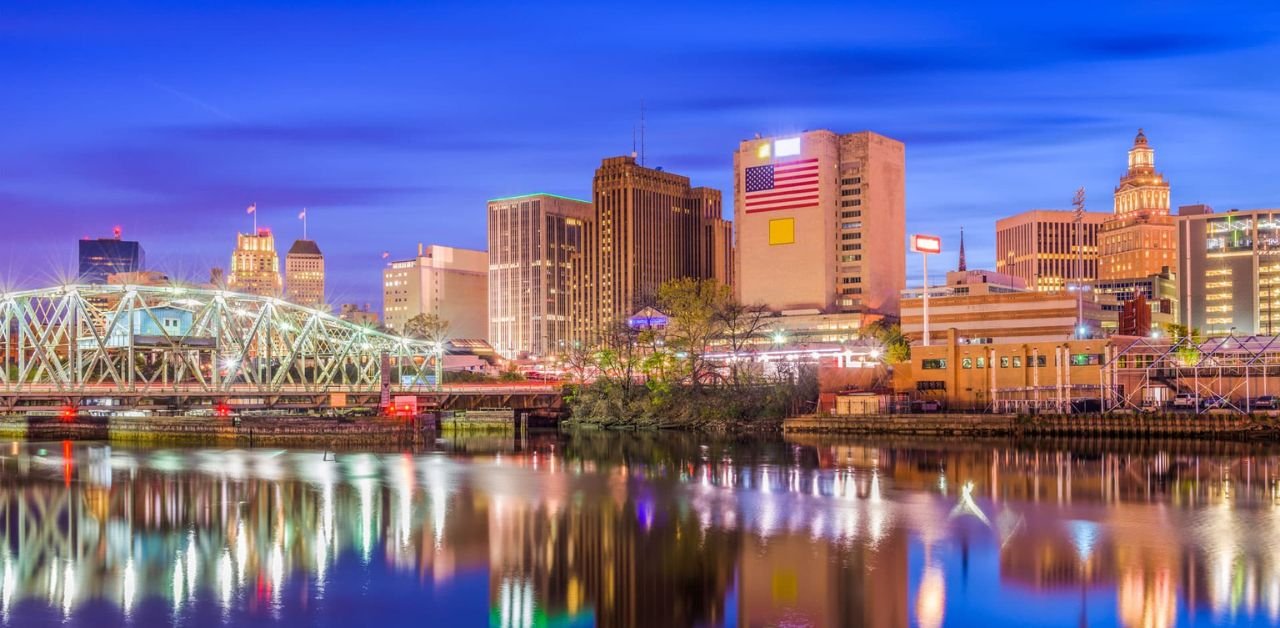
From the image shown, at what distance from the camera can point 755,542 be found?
44.5m

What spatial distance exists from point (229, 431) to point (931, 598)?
77.3m

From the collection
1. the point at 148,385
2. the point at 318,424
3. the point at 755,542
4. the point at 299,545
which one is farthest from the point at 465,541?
the point at 148,385

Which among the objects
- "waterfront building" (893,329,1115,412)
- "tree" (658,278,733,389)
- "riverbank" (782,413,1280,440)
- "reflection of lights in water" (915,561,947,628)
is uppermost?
"tree" (658,278,733,389)

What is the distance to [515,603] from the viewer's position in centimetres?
3541

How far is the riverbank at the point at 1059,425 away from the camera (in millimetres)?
90188

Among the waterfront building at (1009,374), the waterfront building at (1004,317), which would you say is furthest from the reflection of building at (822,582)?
the waterfront building at (1004,317)

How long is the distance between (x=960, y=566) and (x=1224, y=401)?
2610 inches

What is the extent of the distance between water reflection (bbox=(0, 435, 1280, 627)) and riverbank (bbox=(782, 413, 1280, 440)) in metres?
16.2

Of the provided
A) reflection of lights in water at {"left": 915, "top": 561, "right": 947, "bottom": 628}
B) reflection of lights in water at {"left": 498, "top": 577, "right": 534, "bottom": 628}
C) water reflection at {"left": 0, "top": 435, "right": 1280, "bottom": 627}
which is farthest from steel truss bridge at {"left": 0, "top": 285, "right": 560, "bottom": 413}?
reflection of lights in water at {"left": 915, "top": 561, "right": 947, "bottom": 628}

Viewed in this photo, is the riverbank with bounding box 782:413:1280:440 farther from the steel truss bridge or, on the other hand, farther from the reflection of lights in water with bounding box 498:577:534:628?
the reflection of lights in water with bounding box 498:577:534:628

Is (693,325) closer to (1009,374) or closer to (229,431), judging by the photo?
(1009,374)

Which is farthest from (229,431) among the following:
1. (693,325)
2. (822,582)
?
(822,582)

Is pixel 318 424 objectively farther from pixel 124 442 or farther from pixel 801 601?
pixel 801 601

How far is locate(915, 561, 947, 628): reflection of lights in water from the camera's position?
33469mm
